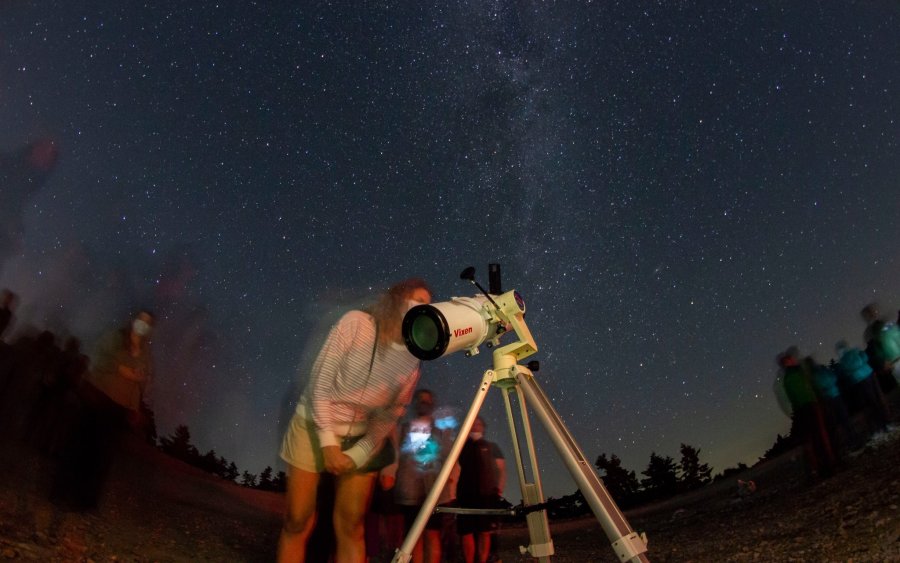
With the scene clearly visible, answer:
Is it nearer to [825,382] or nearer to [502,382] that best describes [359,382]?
[502,382]

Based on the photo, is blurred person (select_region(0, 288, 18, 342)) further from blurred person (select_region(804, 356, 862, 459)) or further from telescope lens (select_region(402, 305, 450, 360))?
blurred person (select_region(804, 356, 862, 459))

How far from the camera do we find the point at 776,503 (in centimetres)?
604

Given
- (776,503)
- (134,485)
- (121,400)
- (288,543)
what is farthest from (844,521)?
(134,485)

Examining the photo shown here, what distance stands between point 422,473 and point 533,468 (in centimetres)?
227

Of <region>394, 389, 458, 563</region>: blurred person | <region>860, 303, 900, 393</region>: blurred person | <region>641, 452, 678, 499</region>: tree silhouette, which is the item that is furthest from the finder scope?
<region>641, 452, 678, 499</region>: tree silhouette

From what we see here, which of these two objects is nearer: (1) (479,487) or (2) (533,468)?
(2) (533,468)

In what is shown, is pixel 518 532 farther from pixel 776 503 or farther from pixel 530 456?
pixel 530 456

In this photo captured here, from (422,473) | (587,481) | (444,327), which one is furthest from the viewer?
(422,473)

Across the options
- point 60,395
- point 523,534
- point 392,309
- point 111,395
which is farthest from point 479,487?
point 523,534

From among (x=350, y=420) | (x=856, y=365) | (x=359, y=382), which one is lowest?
(x=350, y=420)

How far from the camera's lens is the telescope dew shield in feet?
7.22

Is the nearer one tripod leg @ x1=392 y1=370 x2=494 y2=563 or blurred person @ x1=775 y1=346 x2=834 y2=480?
tripod leg @ x1=392 y1=370 x2=494 y2=563

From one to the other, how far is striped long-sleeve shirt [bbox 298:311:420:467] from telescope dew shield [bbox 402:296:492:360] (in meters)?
0.57

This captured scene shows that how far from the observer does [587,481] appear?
186 cm
